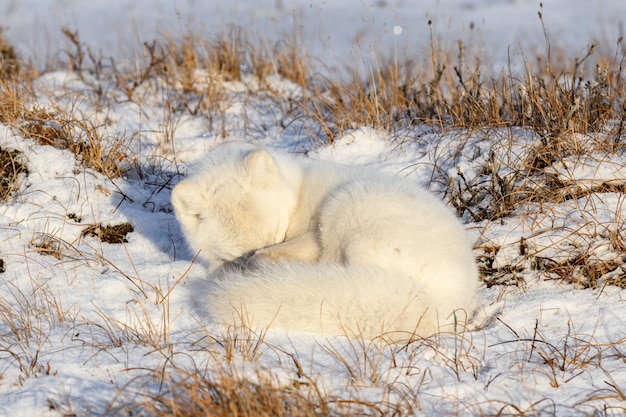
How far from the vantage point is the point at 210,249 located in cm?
361

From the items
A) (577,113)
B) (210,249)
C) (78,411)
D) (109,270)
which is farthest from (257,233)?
(577,113)

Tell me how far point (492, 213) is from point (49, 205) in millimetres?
2996

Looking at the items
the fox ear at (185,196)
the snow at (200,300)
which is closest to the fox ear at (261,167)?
the fox ear at (185,196)

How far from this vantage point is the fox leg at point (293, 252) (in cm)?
337

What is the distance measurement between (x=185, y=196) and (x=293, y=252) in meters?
0.67

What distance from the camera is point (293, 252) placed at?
3465mm

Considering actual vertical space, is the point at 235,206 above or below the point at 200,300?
above

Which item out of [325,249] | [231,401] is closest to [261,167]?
[325,249]

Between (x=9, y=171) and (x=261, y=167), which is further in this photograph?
(x=9, y=171)

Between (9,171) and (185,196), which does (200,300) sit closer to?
(185,196)

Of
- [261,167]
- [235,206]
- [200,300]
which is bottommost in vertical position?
[200,300]

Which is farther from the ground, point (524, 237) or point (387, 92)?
point (387, 92)

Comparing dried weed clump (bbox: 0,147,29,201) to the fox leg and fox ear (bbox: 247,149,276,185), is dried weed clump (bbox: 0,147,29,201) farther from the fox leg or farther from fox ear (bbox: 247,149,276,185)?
the fox leg

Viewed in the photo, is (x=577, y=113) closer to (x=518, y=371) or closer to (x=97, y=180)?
(x=518, y=371)
